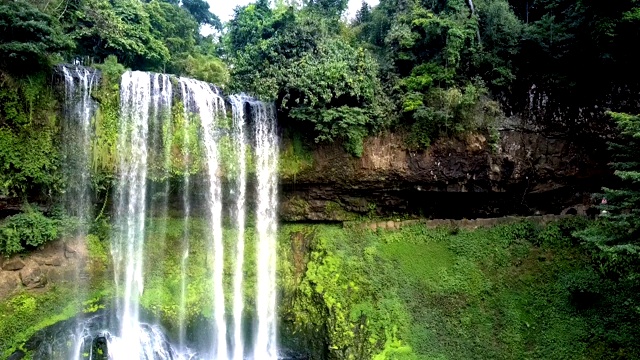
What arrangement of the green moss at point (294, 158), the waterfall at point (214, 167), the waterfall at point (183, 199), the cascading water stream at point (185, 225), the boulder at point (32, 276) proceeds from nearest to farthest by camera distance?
the boulder at point (32, 276) → the waterfall at point (183, 199) → the cascading water stream at point (185, 225) → the waterfall at point (214, 167) → the green moss at point (294, 158)

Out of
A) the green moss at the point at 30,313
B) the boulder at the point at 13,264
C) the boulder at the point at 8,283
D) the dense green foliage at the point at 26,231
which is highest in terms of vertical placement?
the dense green foliage at the point at 26,231

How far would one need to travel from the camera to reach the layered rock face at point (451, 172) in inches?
617

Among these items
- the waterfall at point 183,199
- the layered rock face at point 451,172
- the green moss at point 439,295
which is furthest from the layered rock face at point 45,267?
the layered rock face at point 451,172

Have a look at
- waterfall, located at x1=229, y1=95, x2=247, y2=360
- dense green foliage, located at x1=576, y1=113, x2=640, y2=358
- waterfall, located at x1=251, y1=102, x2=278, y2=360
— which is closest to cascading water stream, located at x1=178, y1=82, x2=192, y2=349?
waterfall, located at x1=229, y1=95, x2=247, y2=360

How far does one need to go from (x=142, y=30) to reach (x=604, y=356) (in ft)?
68.0

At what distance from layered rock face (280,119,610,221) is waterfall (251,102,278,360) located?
0.59 meters

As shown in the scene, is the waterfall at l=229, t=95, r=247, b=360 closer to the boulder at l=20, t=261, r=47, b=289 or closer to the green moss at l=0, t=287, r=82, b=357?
the green moss at l=0, t=287, r=82, b=357

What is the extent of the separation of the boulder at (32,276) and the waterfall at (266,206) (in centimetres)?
611

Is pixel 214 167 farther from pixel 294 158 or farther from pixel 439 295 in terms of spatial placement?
pixel 439 295

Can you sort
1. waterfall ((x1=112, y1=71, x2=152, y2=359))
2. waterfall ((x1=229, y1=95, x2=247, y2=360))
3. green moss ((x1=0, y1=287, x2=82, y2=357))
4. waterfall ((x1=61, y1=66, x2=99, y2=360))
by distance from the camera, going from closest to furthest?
green moss ((x1=0, y1=287, x2=82, y2=357))
waterfall ((x1=61, y1=66, x2=99, y2=360))
waterfall ((x1=112, y1=71, x2=152, y2=359))
waterfall ((x1=229, y1=95, x2=247, y2=360))

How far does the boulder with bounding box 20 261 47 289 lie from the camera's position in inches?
493

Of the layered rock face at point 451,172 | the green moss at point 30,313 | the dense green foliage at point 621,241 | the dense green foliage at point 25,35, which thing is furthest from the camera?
the layered rock face at point 451,172

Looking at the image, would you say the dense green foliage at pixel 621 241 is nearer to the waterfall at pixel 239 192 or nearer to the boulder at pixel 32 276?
the waterfall at pixel 239 192

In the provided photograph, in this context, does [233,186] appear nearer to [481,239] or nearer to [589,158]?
[481,239]
